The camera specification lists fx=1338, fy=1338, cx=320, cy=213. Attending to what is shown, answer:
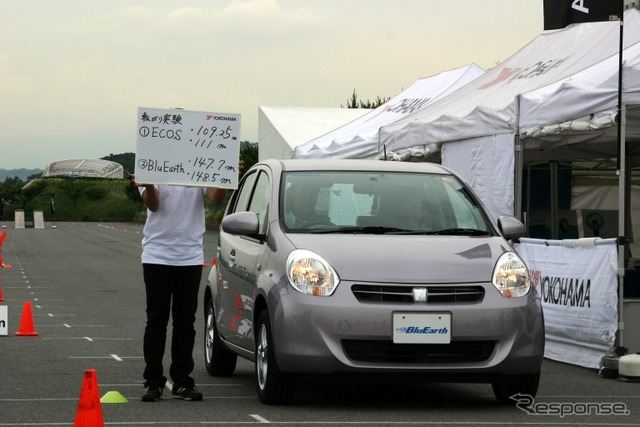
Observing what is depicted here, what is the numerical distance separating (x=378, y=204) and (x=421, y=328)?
1.40 m

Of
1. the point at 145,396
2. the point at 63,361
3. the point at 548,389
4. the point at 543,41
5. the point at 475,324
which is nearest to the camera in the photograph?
the point at 475,324

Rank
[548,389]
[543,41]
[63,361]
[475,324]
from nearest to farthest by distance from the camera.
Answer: [475,324], [548,389], [63,361], [543,41]

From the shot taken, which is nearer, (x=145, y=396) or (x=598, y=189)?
(x=145, y=396)

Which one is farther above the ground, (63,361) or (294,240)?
(294,240)

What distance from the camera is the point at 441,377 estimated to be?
27.4ft

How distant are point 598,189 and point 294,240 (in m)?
13.8

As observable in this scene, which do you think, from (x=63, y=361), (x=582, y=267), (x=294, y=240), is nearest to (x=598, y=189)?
(x=582, y=267)

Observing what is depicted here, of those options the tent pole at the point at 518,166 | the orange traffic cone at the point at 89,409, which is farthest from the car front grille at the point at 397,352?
the tent pole at the point at 518,166

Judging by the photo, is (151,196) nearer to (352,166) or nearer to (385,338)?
(352,166)

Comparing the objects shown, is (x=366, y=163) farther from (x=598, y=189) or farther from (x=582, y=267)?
(x=598, y=189)

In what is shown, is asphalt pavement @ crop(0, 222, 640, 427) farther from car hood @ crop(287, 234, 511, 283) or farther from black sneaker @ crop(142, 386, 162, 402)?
car hood @ crop(287, 234, 511, 283)

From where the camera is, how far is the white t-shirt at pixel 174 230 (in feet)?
30.0

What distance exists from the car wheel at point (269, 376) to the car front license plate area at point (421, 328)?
775 mm

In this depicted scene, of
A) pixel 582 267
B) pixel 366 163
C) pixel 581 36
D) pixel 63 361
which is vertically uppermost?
pixel 581 36
